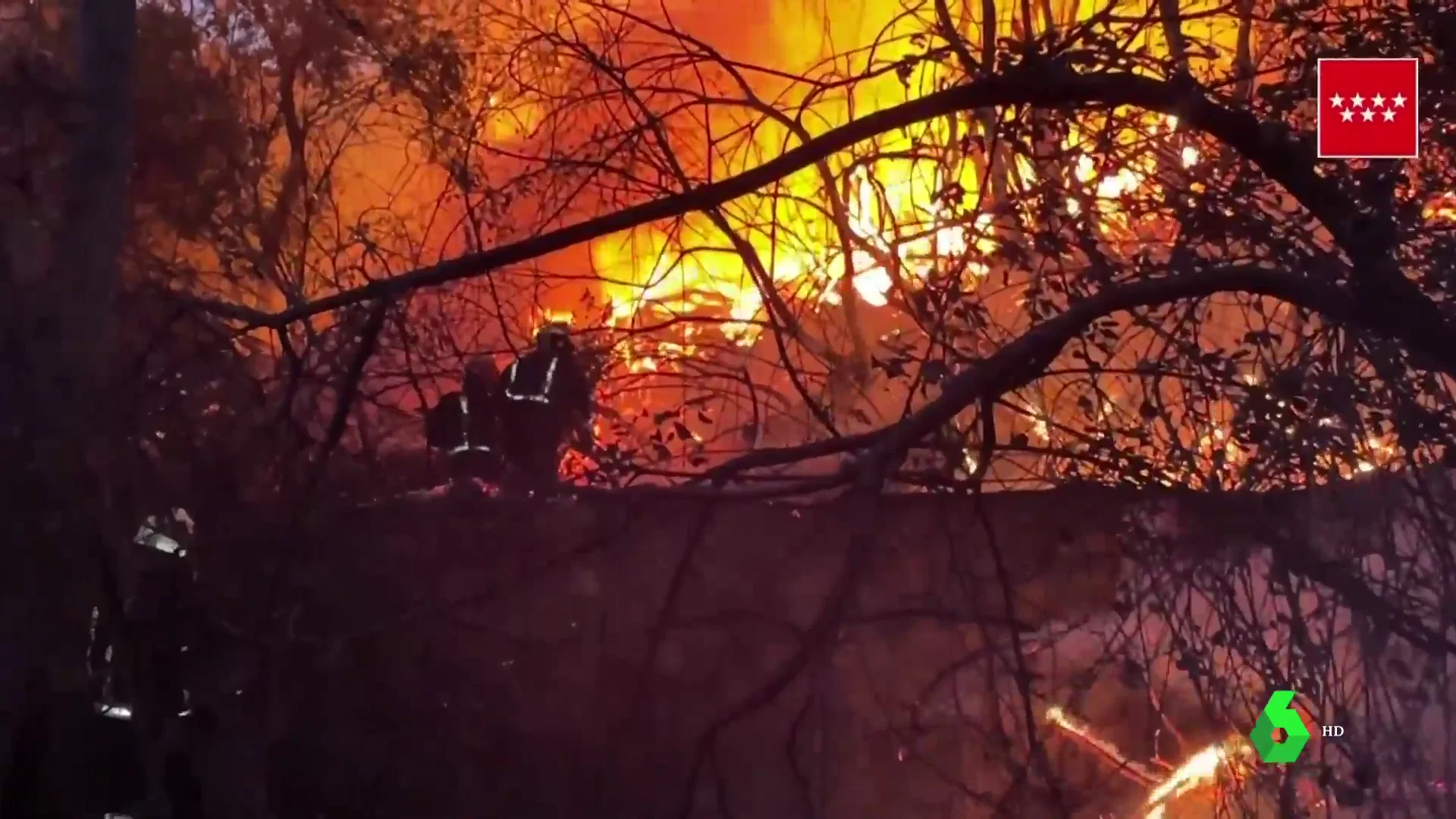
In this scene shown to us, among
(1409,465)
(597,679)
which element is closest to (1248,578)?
(1409,465)

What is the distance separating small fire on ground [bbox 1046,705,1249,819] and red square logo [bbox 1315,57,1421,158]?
47.2 inches

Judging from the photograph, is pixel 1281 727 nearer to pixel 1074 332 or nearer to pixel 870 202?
pixel 1074 332

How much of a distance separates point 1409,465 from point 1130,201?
76 centimetres

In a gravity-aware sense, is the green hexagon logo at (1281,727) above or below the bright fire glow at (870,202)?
below

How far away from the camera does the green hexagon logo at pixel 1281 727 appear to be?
101 inches

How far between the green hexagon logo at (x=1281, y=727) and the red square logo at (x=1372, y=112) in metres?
1.08

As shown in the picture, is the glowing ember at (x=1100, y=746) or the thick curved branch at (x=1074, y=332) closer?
the thick curved branch at (x=1074, y=332)

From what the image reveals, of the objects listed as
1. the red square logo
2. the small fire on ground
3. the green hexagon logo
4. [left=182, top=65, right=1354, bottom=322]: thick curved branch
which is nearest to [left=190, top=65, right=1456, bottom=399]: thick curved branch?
[left=182, top=65, right=1354, bottom=322]: thick curved branch

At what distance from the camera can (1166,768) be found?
276 cm

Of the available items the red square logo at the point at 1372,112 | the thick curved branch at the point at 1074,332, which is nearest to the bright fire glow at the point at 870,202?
the red square logo at the point at 1372,112

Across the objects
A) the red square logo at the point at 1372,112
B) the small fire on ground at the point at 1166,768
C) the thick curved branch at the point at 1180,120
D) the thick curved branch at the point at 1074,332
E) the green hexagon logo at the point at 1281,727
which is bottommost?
the small fire on ground at the point at 1166,768

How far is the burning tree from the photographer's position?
93.2 inches

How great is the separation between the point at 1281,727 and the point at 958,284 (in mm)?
1139

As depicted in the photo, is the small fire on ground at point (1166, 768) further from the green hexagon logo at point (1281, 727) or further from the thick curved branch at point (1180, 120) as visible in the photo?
the thick curved branch at point (1180, 120)
